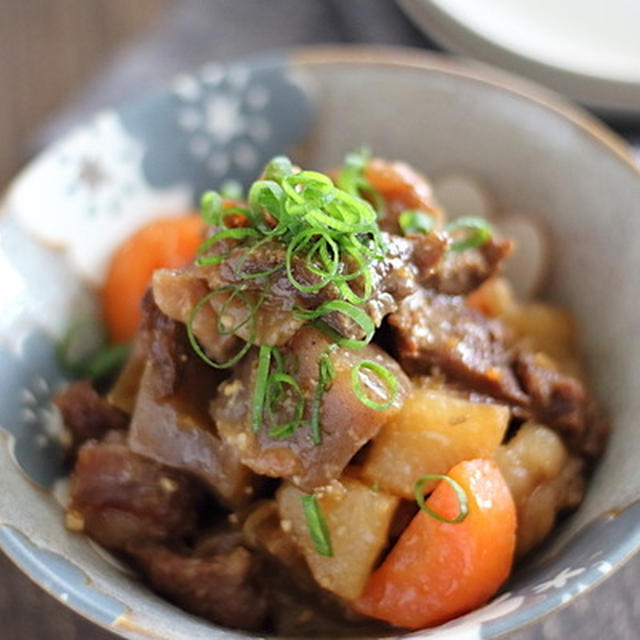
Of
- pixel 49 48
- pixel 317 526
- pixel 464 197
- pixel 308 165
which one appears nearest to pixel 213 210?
pixel 317 526

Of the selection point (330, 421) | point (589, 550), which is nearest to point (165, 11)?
point (330, 421)

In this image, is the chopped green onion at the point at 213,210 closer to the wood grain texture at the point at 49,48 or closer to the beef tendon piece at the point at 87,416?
the beef tendon piece at the point at 87,416

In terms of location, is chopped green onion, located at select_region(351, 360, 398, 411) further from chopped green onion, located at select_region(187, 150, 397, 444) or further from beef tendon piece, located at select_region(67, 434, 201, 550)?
beef tendon piece, located at select_region(67, 434, 201, 550)

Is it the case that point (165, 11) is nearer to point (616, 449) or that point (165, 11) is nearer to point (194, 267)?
point (194, 267)

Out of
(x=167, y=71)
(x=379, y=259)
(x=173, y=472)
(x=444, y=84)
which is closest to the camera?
(x=379, y=259)

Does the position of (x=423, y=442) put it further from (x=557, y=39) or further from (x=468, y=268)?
(x=557, y=39)

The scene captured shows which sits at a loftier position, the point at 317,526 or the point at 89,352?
the point at 317,526

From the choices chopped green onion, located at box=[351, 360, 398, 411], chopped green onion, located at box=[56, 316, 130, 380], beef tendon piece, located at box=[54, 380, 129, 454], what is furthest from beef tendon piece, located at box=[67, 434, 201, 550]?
chopped green onion, located at box=[351, 360, 398, 411]
